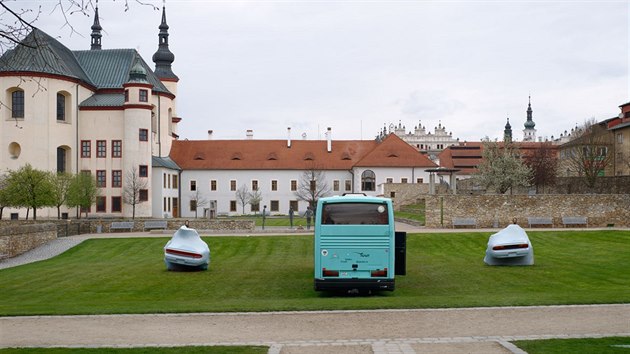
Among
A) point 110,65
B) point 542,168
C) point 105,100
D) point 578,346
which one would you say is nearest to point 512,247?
point 578,346

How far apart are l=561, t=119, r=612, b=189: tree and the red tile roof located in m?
16.1

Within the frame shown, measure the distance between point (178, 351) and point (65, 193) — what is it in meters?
49.3

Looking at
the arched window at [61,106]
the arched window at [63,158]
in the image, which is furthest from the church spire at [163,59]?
the arched window at [63,158]

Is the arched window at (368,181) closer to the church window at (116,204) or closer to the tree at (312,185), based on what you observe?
the tree at (312,185)

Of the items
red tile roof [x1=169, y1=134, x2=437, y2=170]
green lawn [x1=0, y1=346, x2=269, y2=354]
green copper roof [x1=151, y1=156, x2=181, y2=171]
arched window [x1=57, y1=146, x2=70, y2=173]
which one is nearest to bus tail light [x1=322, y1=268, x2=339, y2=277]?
green lawn [x1=0, y1=346, x2=269, y2=354]

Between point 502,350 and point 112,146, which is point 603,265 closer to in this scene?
point 502,350

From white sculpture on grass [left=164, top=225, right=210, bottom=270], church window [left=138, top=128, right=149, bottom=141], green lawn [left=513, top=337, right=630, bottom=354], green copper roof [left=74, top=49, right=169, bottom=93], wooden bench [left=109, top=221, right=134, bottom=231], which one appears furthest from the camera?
green copper roof [left=74, top=49, right=169, bottom=93]

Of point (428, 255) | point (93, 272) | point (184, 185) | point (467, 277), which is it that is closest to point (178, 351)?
point (467, 277)

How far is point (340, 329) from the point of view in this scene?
471 inches

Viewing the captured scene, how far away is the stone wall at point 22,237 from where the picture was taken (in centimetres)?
3184

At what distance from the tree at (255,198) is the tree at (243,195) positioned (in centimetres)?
50

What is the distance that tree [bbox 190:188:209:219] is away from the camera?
3285 inches

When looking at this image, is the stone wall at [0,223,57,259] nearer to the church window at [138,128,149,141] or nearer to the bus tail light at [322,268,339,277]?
the bus tail light at [322,268,339,277]

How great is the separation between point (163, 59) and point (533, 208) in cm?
5485
